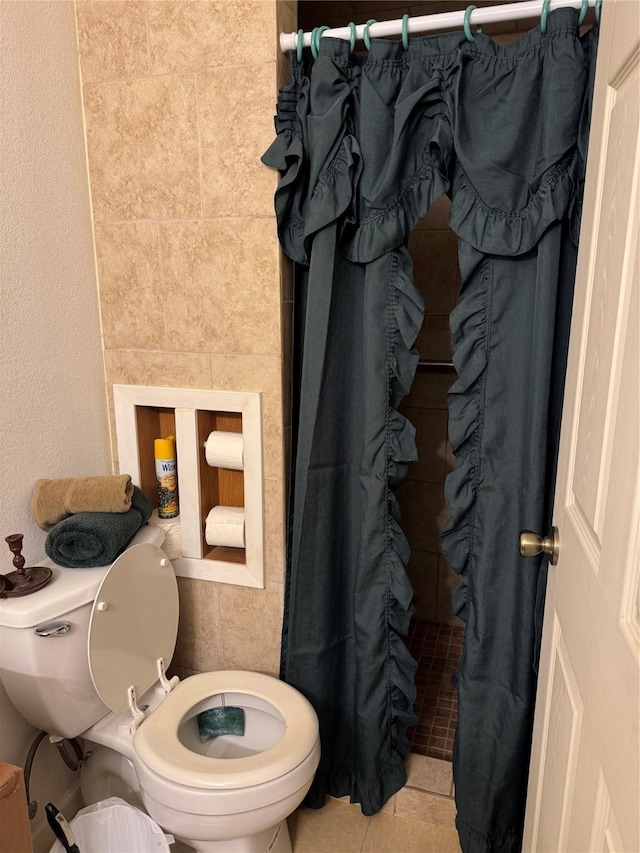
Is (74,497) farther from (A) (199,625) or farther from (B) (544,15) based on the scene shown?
(B) (544,15)

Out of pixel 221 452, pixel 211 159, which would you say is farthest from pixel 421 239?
pixel 221 452

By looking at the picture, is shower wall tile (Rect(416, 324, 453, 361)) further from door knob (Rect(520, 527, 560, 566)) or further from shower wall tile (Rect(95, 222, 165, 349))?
door knob (Rect(520, 527, 560, 566))

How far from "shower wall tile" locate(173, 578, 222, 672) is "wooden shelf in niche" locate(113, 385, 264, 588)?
4cm

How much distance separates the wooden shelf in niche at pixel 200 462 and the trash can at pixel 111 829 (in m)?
0.57

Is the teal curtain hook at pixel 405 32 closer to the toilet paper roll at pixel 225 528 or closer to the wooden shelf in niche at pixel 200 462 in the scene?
the wooden shelf in niche at pixel 200 462

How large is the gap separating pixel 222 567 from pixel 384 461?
56cm

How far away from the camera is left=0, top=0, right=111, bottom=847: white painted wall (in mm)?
1369

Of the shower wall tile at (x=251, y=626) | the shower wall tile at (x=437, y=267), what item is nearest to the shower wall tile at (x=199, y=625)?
the shower wall tile at (x=251, y=626)

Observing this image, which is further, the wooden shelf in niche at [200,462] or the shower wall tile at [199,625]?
the shower wall tile at [199,625]

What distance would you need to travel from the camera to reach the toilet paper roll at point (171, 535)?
1709 millimetres

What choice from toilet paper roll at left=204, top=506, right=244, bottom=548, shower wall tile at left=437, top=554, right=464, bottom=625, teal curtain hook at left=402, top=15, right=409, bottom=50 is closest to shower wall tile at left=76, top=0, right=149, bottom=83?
teal curtain hook at left=402, top=15, right=409, bottom=50

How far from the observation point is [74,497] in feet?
4.78

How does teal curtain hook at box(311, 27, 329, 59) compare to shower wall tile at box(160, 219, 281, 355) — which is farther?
shower wall tile at box(160, 219, 281, 355)

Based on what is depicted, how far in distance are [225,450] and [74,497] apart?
0.38 meters
